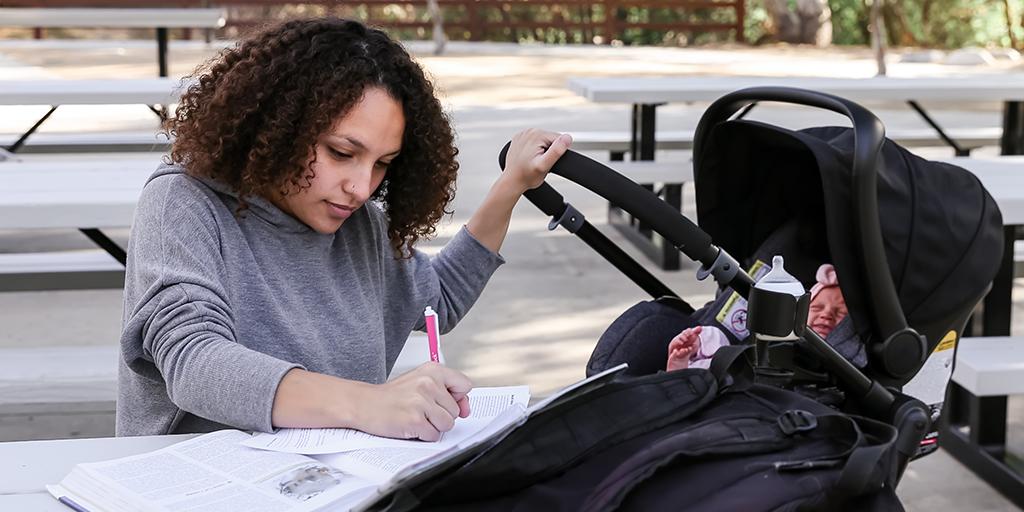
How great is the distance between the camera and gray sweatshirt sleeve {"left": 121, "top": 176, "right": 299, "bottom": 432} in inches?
61.3

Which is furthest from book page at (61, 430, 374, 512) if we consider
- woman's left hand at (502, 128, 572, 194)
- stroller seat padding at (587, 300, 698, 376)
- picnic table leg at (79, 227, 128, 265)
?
picnic table leg at (79, 227, 128, 265)

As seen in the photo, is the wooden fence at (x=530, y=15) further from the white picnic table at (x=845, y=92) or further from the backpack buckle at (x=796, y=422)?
the backpack buckle at (x=796, y=422)

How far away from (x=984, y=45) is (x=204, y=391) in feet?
54.9

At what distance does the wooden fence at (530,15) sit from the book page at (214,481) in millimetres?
16967

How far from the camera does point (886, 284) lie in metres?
1.70

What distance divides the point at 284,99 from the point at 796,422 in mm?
819

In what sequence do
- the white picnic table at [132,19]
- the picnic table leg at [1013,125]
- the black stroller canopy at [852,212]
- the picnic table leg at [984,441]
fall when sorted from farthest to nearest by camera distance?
1. the white picnic table at [132,19]
2. the picnic table leg at [1013,125]
3. the picnic table leg at [984,441]
4. the black stroller canopy at [852,212]

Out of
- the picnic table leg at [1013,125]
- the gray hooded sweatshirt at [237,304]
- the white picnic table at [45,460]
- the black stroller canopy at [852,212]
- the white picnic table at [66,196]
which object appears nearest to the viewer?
the white picnic table at [45,460]

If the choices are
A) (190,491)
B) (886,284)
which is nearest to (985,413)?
(886,284)

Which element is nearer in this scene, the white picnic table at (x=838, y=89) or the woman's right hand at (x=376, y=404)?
the woman's right hand at (x=376, y=404)

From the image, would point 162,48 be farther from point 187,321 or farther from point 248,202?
point 187,321

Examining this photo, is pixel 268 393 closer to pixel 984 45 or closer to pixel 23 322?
pixel 23 322

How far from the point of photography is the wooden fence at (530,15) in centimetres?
1850

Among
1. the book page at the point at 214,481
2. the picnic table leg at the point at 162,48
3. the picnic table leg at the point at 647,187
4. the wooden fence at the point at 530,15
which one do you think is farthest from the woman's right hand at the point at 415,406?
the wooden fence at the point at 530,15
